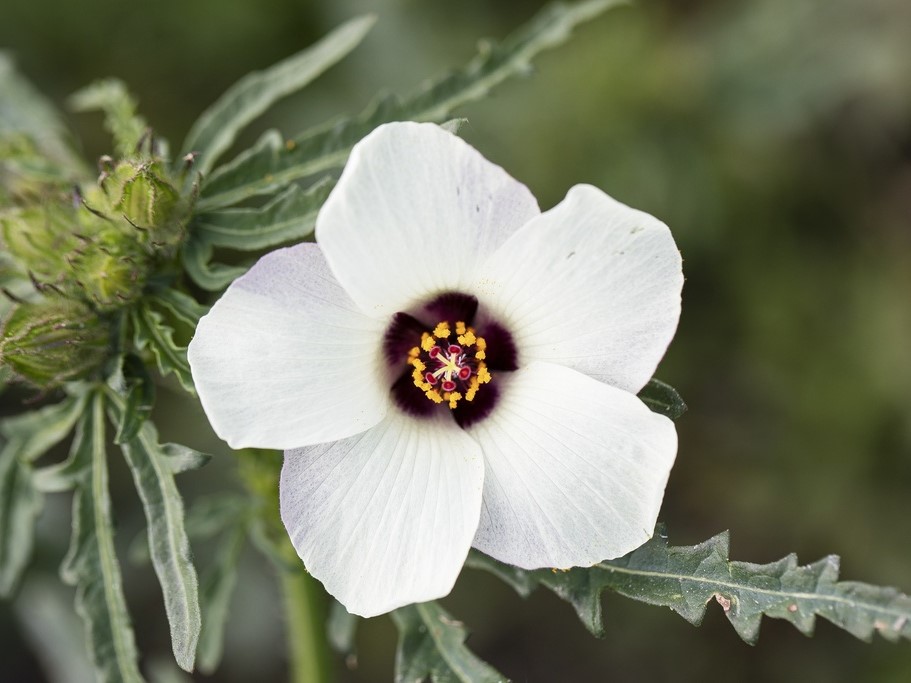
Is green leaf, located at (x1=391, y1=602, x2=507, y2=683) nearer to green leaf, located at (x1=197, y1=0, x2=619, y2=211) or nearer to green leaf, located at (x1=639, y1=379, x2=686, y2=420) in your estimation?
green leaf, located at (x1=639, y1=379, x2=686, y2=420)

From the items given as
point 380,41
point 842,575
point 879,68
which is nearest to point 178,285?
point 380,41

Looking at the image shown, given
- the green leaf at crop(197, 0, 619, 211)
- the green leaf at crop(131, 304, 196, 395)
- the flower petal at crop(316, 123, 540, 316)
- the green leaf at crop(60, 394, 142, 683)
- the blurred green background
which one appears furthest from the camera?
the blurred green background

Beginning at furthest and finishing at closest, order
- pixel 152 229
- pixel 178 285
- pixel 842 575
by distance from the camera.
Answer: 1. pixel 842 575
2. pixel 178 285
3. pixel 152 229

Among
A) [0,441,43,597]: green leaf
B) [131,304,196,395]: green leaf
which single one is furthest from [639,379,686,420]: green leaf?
[0,441,43,597]: green leaf

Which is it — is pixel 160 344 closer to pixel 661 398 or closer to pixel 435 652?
pixel 435 652

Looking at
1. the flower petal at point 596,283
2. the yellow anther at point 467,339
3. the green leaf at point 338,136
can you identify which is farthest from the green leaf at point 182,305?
the flower petal at point 596,283

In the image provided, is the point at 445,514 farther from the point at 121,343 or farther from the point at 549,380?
the point at 121,343

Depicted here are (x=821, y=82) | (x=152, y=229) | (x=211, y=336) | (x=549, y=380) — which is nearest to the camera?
(x=211, y=336)

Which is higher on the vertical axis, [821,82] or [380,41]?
[380,41]

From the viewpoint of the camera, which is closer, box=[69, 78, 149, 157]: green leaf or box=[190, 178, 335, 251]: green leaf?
box=[190, 178, 335, 251]: green leaf
